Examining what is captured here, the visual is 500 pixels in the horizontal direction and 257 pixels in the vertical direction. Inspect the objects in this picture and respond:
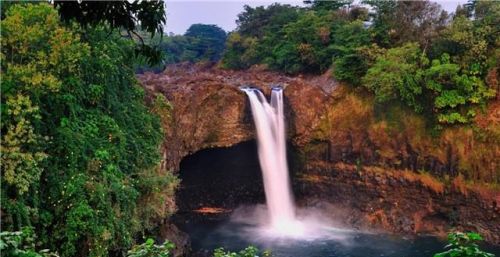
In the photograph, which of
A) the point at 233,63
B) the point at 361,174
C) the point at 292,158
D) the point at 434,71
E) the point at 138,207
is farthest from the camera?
the point at 233,63

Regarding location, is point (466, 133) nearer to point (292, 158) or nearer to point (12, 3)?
point (292, 158)

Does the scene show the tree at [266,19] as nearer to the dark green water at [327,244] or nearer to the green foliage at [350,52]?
the green foliage at [350,52]

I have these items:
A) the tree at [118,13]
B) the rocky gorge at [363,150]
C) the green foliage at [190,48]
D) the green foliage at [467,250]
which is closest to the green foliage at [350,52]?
the rocky gorge at [363,150]

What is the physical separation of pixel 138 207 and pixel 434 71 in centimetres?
1111

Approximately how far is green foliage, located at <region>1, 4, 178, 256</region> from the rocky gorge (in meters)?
4.87

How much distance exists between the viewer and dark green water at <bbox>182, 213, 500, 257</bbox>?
15344mm

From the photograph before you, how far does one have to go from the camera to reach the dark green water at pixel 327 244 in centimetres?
1534

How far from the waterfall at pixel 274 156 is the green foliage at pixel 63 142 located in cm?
797

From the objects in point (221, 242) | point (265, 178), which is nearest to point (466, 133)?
point (265, 178)

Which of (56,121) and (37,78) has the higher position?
(37,78)

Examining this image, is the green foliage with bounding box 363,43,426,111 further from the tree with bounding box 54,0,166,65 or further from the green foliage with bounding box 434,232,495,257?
the tree with bounding box 54,0,166,65

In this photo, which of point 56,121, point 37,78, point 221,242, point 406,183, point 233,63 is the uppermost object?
→ point 233,63

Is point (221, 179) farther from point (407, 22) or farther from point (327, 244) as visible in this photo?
point (407, 22)

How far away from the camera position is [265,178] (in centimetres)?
2045
